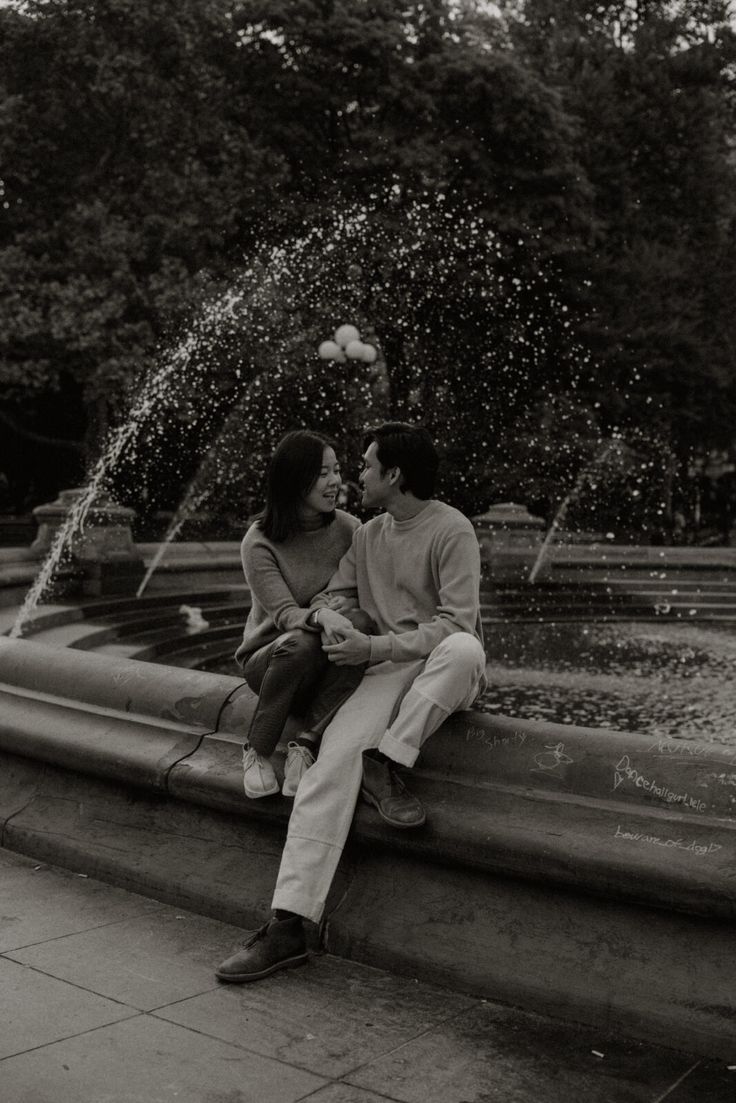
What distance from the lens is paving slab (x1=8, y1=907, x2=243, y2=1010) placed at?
10.8ft

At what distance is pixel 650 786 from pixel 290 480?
1501 mm

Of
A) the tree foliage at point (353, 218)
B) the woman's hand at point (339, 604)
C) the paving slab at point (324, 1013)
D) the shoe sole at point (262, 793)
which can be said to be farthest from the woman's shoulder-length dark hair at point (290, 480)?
the tree foliage at point (353, 218)

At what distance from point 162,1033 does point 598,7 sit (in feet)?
102

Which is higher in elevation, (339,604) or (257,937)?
(339,604)

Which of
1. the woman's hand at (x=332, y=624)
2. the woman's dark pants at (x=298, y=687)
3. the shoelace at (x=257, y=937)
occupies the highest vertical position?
the woman's hand at (x=332, y=624)

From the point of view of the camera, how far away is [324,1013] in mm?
3174

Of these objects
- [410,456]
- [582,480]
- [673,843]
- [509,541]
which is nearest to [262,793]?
[410,456]

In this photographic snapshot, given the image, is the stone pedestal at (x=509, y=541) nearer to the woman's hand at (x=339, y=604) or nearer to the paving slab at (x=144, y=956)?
the woman's hand at (x=339, y=604)

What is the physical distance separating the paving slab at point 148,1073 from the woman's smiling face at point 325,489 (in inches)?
67.0

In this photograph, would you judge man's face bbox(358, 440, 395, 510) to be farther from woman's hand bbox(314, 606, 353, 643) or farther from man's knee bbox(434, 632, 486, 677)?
man's knee bbox(434, 632, 486, 677)

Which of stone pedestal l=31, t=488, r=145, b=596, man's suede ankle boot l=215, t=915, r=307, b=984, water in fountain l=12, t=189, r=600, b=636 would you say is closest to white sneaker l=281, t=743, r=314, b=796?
man's suede ankle boot l=215, t=915, r=307, b=984

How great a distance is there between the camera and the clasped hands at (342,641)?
3.66m

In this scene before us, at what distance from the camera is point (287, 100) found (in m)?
24.4

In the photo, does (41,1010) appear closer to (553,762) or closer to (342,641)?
(342,641)
